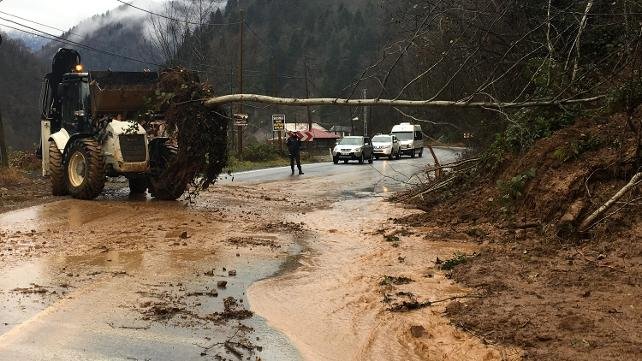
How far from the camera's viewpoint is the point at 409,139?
45.6 m

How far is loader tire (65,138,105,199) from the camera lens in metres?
13.3

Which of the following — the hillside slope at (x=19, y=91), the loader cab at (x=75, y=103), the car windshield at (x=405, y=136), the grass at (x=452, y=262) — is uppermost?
the hillside slope at (x=19, y=91)

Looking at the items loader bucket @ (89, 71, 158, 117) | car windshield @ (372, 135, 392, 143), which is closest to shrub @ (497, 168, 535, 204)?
loader bucket @ (89, 71, 158, 117)

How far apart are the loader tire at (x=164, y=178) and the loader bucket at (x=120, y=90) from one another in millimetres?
1158

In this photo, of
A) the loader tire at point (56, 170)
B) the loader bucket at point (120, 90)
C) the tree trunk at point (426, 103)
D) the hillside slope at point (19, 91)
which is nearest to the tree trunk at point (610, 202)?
the tree trunk at point (426, 103)

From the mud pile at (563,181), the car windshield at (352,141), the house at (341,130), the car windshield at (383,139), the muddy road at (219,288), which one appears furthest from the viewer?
the house at (341,130)

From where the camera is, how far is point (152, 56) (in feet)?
157

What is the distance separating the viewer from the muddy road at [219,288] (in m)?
4.94

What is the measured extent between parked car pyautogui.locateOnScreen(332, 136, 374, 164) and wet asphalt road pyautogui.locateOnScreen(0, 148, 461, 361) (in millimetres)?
24643

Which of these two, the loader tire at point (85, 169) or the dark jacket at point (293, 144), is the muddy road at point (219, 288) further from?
the dark jacket at point (293, 144)

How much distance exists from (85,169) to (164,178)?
5.78ft

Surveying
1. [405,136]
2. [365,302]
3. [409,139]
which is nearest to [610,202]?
[365,302]

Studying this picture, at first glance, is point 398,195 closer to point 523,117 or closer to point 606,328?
point 523,117

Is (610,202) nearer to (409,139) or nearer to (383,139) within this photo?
(383,139)
